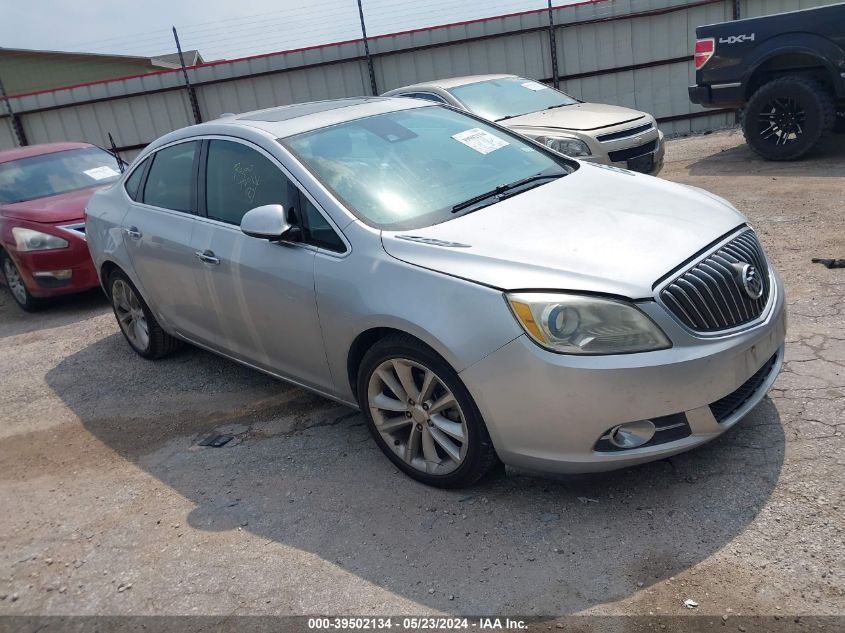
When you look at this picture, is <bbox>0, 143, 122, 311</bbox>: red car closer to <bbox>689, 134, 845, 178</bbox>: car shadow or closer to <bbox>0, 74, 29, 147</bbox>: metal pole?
<bbox>689, 134, 845, 178</bbox>: car shadow

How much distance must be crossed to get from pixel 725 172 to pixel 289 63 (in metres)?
8.55

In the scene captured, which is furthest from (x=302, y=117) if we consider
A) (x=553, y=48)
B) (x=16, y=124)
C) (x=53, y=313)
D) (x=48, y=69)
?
(x=48, y=69)

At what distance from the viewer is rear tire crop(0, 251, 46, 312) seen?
24.0ft

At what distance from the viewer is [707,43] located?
28.8 feet

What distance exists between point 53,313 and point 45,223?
937 millimetres

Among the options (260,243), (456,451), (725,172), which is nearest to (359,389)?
(456,451)

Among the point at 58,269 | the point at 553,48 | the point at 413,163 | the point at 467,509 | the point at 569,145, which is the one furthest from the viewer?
the point at 553,48

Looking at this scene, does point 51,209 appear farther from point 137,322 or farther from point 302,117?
point 302,117

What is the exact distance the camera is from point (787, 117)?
855 centimetres

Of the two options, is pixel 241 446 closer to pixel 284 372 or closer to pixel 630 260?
pixel 284 372

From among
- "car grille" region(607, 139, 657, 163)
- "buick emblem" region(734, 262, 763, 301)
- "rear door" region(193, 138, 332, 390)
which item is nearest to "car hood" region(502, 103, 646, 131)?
"car grille" region(607, 139, 657, 163)

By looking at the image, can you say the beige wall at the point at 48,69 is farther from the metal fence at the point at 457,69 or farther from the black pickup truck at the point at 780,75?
the black pickup truck at the point at 780,75

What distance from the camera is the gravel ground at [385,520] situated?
269cm

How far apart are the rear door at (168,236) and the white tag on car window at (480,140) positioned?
1613mm
